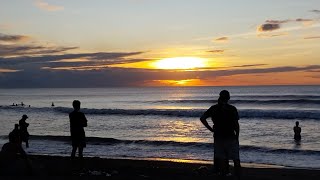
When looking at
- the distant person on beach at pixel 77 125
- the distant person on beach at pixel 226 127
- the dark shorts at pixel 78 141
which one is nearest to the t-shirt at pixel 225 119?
the distant person on beach at pixel 226 127

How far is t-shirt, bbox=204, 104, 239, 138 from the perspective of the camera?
24.2 ft

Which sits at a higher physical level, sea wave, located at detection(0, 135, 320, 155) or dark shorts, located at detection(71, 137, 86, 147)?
dark shorts, located at detection(71, 137, 86, 147)

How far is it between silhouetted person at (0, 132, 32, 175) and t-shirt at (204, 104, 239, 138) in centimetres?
426

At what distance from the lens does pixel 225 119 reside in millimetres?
7379

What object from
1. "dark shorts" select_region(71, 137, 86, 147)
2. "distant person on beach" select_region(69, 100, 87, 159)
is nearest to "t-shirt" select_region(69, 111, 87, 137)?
"distant person on beach" select_region(69, 100, 87, 159)

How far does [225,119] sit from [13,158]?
4718mm

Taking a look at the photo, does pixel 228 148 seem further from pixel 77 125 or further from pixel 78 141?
pixel 78 141

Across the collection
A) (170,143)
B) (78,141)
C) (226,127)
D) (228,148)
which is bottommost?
(170,143)

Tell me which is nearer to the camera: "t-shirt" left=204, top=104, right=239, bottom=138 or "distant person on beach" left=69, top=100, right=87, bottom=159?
"t-shirt" left=204, top=104, right=239, bottom=138

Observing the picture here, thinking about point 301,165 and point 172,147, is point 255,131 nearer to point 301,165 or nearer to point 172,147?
point 172,147

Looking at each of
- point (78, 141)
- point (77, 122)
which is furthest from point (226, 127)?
point (78, 141)

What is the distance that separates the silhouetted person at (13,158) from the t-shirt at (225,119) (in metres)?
4.26

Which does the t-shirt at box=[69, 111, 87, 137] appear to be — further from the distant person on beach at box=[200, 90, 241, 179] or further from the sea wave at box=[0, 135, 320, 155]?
the sea wave at box=[0, 135, 320, 155]

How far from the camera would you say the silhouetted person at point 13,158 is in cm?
929
